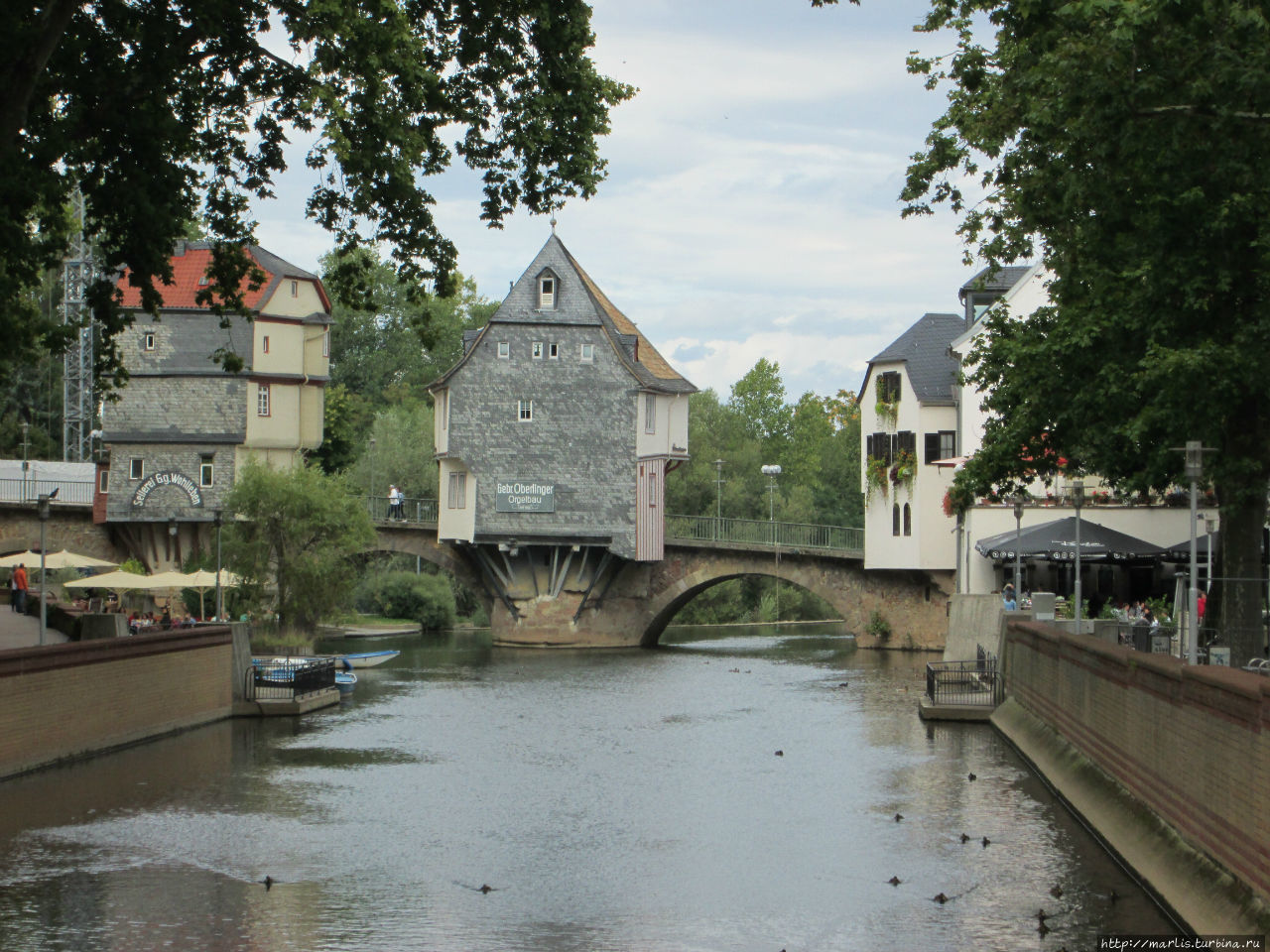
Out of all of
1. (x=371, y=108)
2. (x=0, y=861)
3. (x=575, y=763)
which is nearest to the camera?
(x=0, y=861)

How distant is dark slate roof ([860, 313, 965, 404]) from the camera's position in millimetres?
58281

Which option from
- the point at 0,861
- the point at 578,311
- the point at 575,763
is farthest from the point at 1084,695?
the point at 578,311

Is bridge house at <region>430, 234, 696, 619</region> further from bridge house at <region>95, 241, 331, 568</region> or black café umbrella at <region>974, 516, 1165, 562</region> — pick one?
black café umbrella at <region>974, 516, 1165, 562</region>

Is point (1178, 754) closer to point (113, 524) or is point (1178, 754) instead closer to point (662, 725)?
point (662, 725)

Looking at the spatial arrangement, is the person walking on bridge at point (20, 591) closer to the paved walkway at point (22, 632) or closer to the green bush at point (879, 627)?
the paved walkway at point (22, 632)

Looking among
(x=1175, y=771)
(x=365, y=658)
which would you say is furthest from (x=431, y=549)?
(x=1175, y=771)

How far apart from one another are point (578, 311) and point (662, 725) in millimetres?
31542

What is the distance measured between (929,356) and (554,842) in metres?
43.0

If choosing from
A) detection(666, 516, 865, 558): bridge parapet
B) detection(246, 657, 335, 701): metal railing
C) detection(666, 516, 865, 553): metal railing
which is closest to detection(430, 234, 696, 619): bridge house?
detection(666, 516, 865, 558): bridge parapet

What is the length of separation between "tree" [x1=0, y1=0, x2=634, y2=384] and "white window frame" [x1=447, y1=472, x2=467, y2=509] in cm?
4112

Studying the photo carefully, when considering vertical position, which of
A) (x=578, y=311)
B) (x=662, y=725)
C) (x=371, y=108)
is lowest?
(x=662, y=725)

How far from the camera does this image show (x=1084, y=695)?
877 inches

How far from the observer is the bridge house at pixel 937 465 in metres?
50.4

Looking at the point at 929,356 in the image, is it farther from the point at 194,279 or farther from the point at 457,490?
the point at 194,279
